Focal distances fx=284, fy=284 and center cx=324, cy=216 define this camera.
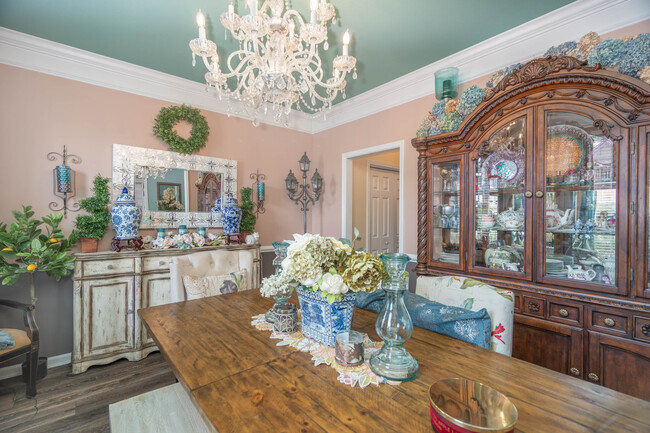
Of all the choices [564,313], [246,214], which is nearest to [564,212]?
[564,313]

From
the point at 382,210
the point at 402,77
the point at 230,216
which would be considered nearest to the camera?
the point at 402,77

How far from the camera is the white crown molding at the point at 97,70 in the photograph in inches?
89.4

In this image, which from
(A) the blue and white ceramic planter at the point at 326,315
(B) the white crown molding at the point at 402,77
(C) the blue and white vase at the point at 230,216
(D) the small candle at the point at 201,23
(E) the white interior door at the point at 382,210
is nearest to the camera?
(A) the blue and white ceramic planter at the point at 326,315

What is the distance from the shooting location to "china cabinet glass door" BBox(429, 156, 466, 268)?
2.24 m

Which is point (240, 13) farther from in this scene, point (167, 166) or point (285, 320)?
point (285, 320)

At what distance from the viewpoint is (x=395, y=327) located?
0.90 meters

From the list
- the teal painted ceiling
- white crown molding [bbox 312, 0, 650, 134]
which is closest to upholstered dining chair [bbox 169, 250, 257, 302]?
white crown molding [bbox 312, 0, 650, 134]

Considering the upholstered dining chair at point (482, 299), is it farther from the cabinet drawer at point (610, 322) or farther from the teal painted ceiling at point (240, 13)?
the teal painted ceiling at point (240, 13)

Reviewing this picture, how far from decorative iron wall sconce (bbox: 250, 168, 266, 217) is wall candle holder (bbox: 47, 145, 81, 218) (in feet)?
5.45

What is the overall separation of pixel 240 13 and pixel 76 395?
2997 mm

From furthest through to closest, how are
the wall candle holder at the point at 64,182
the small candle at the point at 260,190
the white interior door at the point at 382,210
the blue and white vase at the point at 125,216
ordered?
the white interior door at the point at 382,210, the small candle at the point at 260,190, the blue and white vase at the point at 125,216, the wall candle holder at the point at 64,182

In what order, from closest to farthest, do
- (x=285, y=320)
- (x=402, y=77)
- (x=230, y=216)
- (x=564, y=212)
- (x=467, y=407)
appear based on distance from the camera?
(x=467, y=407) < (x=285, y=320) < (x=564, y=212) < (x=402, y=77) < (x=230, y=216)

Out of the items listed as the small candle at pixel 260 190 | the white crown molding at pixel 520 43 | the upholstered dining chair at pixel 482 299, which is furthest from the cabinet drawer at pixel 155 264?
the upholstered dining chair at pixel 482 299

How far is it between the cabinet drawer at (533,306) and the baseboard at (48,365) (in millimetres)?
3642
